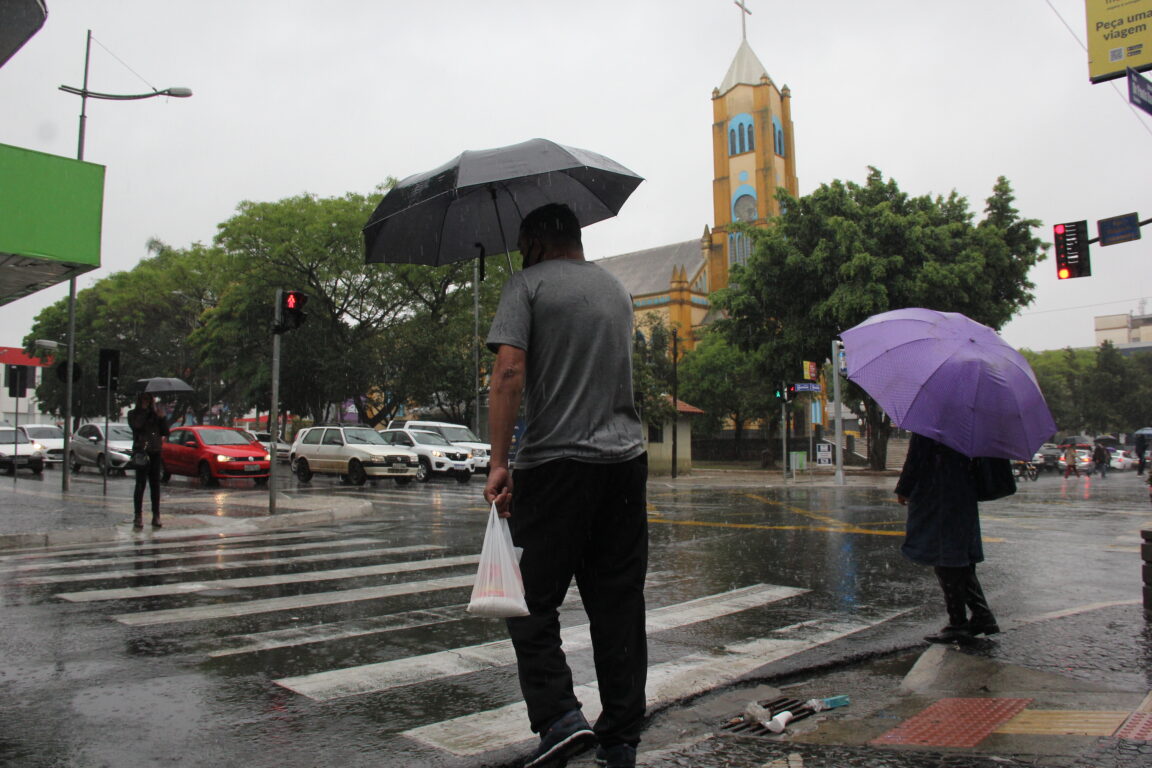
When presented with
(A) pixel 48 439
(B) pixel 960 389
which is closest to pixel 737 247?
(A) pixel 48 439

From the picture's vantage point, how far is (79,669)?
13.9ft

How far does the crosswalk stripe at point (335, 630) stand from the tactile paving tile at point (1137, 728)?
11.9ft

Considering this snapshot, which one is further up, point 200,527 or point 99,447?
point 99,447

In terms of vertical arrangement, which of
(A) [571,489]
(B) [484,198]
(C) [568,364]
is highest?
(B) [484,198]

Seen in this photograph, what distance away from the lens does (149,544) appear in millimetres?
9812

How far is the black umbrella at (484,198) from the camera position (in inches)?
131

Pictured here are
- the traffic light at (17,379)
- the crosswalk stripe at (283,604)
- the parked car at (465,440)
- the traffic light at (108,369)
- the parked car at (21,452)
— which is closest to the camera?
the crosswalk stripe at (283,604)

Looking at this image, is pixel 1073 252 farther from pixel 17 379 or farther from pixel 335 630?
pixel 17 379

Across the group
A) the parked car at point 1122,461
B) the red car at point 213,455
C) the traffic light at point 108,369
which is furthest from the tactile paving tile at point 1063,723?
the parked car at point 1122,461

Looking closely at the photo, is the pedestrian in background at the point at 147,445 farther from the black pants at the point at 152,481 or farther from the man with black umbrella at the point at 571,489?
the man with black umbrella at the point at 571,489

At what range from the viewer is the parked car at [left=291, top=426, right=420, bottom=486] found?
22.5m

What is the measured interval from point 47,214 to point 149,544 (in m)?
4.39

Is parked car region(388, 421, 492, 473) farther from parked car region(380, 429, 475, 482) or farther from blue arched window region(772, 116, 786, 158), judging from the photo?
blue arched window region(772, 116, 786, 158)

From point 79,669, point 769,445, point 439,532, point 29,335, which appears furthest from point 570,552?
point 29,335
